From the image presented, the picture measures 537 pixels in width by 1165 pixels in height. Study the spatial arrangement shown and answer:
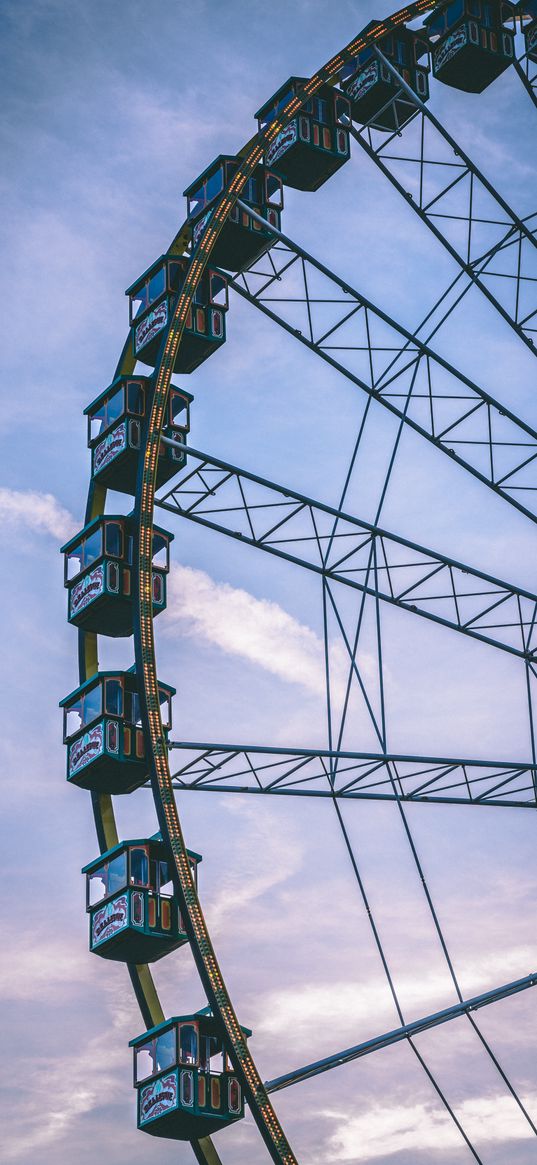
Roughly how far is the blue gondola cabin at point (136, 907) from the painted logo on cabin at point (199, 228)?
10712 millimetres

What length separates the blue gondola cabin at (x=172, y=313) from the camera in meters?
34.0

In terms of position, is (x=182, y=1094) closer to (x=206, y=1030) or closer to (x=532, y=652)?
(x=206, y=1030)

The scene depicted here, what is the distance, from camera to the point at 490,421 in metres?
32.3

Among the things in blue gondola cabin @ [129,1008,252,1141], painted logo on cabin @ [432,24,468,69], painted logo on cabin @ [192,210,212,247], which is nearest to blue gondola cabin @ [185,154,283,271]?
painted logo on cabin @ [192,210,212,247]

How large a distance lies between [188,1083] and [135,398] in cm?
1206

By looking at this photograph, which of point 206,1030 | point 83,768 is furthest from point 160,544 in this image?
point 206,1030

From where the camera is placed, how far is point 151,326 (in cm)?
3456

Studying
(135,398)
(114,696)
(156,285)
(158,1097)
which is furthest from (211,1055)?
(156,285)

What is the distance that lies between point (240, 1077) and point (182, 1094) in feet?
3.00

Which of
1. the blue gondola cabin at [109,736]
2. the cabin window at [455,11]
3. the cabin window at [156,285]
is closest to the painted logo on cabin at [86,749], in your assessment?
the blue gondola cabin at [109,736]

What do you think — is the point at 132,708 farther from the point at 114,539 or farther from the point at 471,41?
the point at 471,41

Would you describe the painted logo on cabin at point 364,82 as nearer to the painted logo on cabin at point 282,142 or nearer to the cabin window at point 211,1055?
the painted logo on cabin at point 282,142

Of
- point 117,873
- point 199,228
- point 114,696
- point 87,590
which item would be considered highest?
point 199,228

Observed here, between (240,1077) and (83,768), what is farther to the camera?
(83,768)
